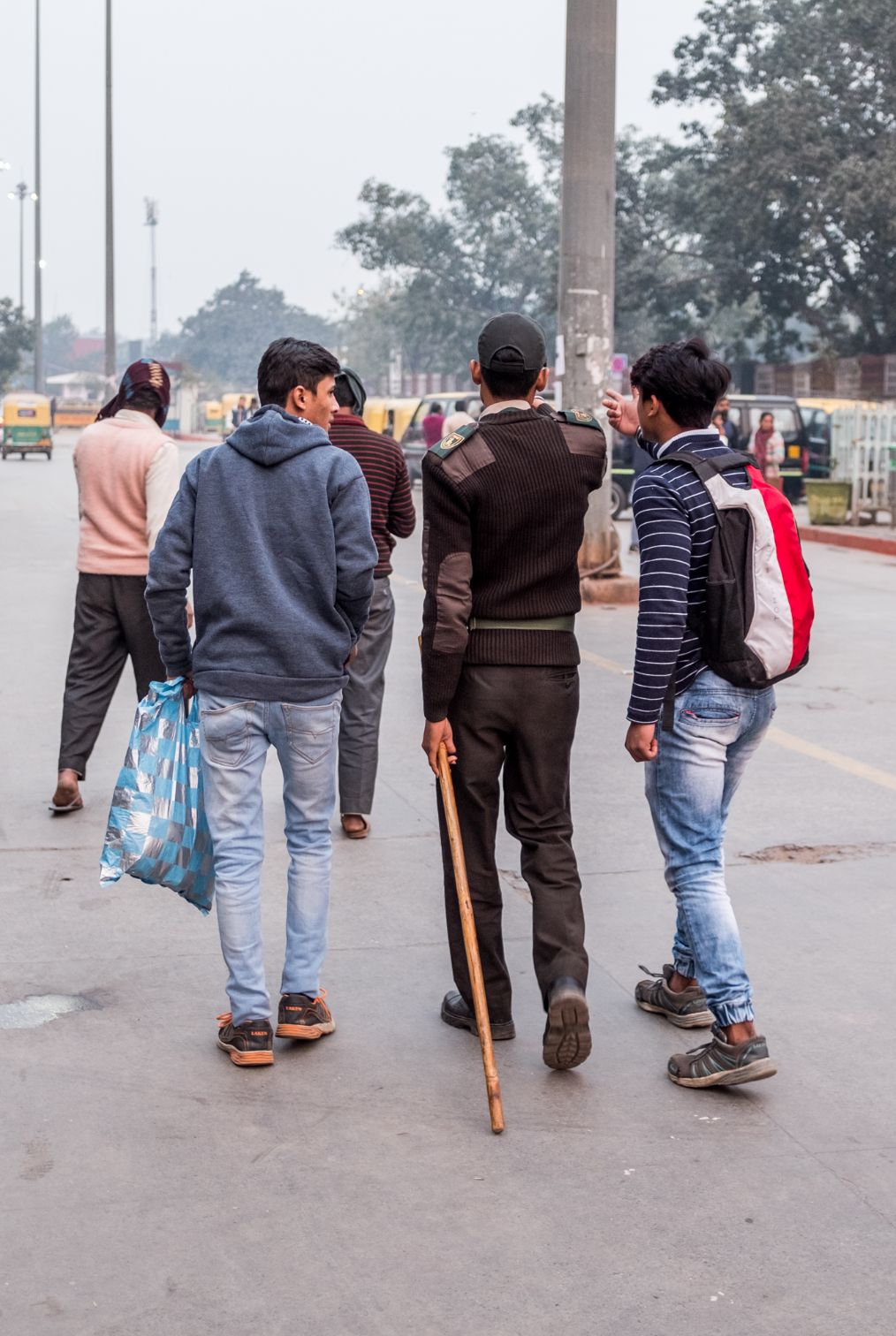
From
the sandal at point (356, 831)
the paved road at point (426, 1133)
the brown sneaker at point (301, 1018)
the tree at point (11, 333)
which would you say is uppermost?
the tree at point (11, 333)

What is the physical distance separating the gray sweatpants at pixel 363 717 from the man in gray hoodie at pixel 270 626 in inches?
81.1

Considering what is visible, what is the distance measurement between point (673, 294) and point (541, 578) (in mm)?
45510

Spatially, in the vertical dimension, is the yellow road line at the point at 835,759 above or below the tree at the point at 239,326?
below

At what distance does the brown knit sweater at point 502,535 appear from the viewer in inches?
158

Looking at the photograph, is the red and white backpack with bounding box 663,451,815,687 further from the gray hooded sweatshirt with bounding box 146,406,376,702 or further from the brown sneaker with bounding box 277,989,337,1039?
the brown sneaker with bounding box 277,989,337,1039

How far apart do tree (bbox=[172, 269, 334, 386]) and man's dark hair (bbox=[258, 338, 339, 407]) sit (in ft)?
473

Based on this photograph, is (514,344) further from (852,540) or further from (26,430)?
(26,430)

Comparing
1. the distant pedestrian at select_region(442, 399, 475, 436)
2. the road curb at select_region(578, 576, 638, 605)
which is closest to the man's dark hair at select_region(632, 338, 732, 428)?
the road curb at select_region(578, 576, 638, 605)

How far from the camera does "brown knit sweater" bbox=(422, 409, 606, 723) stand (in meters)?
4.01

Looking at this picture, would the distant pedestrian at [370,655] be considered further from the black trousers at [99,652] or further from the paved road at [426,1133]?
the black trousers at [99,652]

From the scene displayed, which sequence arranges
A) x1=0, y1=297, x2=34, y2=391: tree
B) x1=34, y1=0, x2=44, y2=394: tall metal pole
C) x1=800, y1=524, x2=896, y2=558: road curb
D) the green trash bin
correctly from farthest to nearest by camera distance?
x1=0, y1=297, x2=34, y2=391: tree
x1=34, y1=0, x2=44, y2=394: tall metal pole
the green trash bin
x1=800, y1=524, x2=896, y2=558: road curb

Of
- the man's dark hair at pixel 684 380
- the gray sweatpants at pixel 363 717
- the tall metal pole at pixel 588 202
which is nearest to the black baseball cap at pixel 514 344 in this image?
the man's dark hair at pixel 684 380

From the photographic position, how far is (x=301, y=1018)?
4348 mm

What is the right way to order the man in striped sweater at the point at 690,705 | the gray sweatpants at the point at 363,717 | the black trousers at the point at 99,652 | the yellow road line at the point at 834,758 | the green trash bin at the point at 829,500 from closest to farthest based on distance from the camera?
the man in striped sweater at the point at 690,705, the gray sweatpants at the point at 363,717, the black trousers at the point at 99,652, the yellow road line at the point at 834,758, the green trash bin at the point at 829,500
